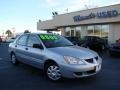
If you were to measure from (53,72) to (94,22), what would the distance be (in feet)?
59.8

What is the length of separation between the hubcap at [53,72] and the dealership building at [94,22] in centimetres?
Answer: 1605

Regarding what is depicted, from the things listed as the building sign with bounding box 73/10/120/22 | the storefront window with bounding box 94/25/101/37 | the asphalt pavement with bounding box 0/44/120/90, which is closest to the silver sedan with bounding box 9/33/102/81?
the asphalt pavement with bounding box 0/44/120/90

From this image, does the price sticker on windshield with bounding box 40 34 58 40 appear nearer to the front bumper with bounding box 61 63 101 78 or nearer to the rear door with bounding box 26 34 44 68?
the rear door with bounding box 26 34 44 68

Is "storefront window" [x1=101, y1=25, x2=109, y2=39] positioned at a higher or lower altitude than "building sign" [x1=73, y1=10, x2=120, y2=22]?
lower

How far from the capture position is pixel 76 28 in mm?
29078

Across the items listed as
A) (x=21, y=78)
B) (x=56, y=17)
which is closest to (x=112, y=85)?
(x=21, y=78)

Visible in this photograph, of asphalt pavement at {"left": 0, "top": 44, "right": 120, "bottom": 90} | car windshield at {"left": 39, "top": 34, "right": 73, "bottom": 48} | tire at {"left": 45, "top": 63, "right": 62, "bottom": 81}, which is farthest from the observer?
car windshield at {"left": 39, "top": 34, "right": 73, "bottom": 48}

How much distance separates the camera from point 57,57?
271 inches

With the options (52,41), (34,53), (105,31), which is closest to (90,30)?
(105,31)

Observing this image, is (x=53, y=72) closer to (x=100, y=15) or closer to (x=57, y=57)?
(x=57, y=57)

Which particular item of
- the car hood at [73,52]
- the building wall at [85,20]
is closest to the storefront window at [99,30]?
the building wall at [85,20]

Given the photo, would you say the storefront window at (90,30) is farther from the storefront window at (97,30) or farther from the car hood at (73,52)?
the car hood at (73,52)

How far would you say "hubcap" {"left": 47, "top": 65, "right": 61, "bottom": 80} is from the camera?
7.04 meters

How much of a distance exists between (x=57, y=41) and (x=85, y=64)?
6.54ft
